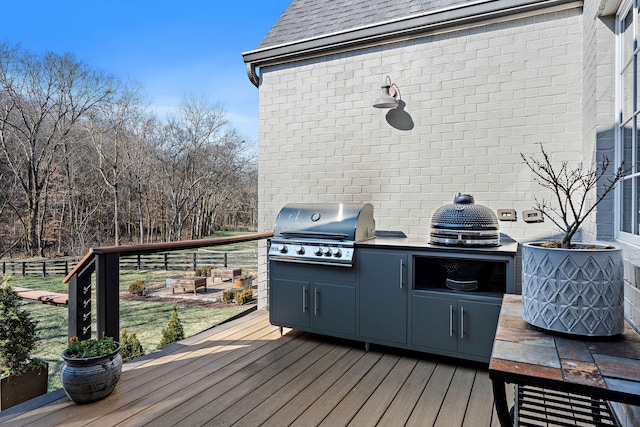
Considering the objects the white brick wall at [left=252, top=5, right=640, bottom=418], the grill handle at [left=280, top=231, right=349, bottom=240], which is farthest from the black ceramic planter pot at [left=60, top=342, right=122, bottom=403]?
the white brick wall at [left=252, top=5, right=640, bottom=418]

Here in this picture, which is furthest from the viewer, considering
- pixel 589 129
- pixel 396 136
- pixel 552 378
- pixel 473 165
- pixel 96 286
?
pixel 396 136

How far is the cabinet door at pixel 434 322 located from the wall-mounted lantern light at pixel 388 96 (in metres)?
1.88

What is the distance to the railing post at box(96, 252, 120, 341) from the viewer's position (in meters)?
2.65

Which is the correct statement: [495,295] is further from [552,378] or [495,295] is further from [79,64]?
[79,64]

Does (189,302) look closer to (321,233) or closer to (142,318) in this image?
(142,318)

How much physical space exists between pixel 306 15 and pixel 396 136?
1984 mm

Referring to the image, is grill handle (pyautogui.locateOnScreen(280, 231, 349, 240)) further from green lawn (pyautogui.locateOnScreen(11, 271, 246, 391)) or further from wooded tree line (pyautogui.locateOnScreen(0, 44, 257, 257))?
wooded tree line (pyautogui.locateOnScreen(0, 44, 257, 257))

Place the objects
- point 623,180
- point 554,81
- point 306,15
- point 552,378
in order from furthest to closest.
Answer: point 306,15, point 554,81, point 623,180, point 552,378

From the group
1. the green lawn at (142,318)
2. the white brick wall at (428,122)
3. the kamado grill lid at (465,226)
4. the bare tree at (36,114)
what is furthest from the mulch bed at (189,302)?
the bare tree at (36,114)

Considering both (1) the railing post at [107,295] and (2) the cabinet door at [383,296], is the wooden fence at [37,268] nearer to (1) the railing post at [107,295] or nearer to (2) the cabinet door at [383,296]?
(1) the railing post at [107,295]

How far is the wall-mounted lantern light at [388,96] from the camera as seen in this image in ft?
12.3

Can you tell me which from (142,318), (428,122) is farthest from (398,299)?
(142,318)

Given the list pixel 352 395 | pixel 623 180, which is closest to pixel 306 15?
pixel 623 180

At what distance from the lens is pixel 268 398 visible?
237 centimetres
